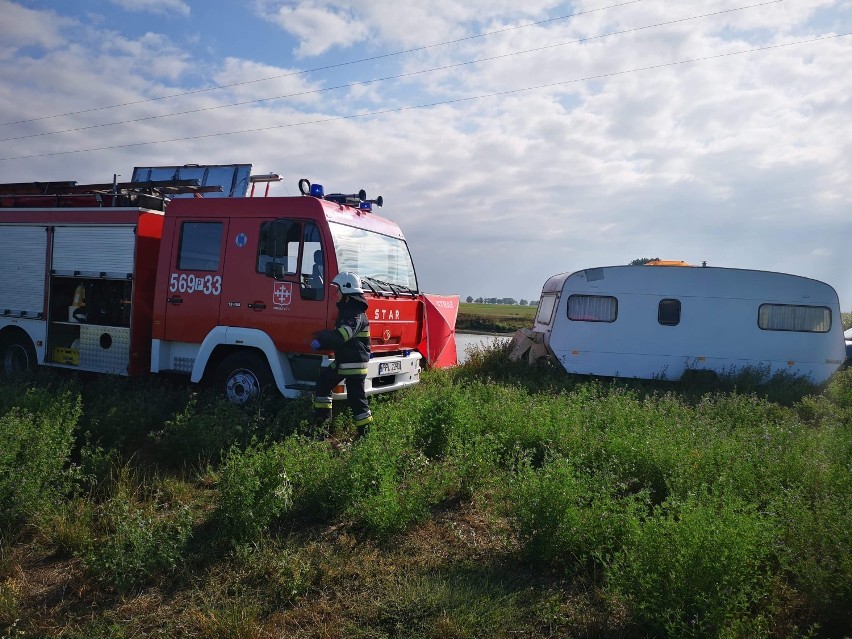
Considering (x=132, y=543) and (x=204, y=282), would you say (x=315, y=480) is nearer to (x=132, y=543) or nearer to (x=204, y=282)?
(x=132, y=543)

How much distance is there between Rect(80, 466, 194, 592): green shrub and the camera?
4.73m

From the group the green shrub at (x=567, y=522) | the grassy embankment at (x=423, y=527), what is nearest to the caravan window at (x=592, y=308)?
the grassy embankment at (x=423, y=527)

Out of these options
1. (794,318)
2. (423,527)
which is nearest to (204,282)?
(423,527)

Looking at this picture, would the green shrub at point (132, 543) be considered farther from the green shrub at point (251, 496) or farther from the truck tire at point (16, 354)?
the truck tire at point (16, 354)

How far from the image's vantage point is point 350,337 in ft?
23.6

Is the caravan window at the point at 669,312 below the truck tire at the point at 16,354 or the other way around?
the other way around

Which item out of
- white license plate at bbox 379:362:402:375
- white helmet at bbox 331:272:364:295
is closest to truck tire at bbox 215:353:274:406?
white license plate at bbox 379:362:402:375

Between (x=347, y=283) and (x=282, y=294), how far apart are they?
3.69ft

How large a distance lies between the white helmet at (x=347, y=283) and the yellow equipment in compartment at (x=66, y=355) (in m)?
4.89

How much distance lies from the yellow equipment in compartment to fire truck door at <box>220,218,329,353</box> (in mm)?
3023

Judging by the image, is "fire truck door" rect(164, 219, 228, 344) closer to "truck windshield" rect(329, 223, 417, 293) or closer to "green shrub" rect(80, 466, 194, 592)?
"truck windshield" rect(329, 223, 417, 293)

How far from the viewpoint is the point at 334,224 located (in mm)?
8164

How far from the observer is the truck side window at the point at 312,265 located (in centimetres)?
795

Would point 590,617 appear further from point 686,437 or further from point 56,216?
point 56,216
